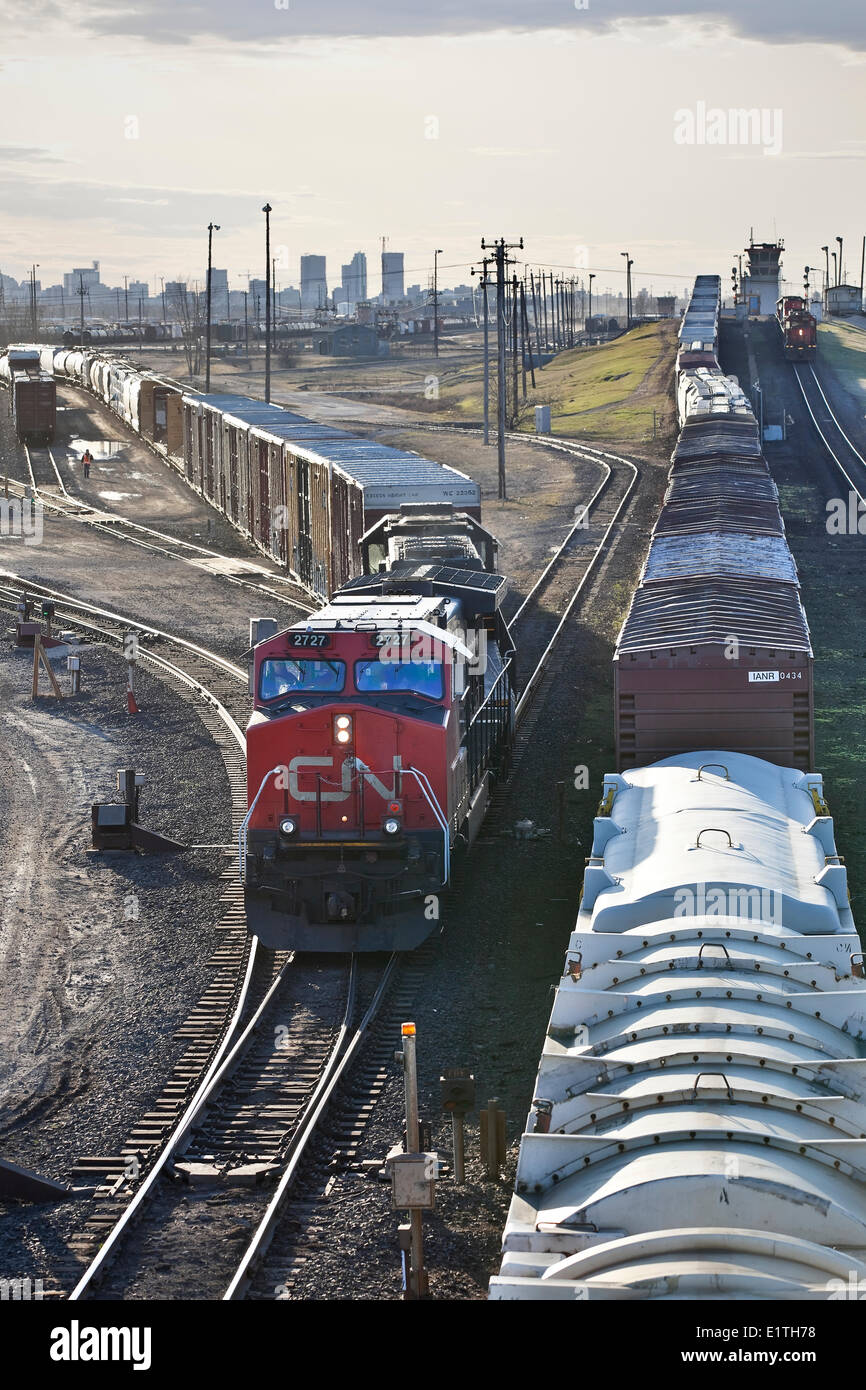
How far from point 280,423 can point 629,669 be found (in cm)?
3075

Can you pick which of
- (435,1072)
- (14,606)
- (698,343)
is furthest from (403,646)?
(698,343)

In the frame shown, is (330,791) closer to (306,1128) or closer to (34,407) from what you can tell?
(306,1128)

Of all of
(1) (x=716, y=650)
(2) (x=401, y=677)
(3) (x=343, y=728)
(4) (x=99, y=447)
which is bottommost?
(3) (x=343, y=728)

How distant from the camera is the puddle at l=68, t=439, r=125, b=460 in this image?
7125cm

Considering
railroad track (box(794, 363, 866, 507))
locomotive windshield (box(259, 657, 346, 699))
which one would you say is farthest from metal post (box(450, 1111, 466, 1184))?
railroad track (box(794, 363, 866, 507))

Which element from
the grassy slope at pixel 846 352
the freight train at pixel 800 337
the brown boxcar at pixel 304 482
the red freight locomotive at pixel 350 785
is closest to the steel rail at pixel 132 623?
the brown boxcar at pixel 304 482

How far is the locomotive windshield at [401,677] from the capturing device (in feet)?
56.1

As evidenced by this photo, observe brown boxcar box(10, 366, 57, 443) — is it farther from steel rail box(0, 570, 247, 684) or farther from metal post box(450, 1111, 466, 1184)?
metal post box(450, 1111, 466, 1184)

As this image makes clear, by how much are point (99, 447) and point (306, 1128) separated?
64.0m

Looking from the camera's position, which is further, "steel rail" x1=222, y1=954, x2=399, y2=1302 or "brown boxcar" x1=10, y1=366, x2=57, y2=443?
"brown boxcar" x1=10, y1=366, x2=57, y2=443

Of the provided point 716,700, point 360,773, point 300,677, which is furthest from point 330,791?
point 716,700

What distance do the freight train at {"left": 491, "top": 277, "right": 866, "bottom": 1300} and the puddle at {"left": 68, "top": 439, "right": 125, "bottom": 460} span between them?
56.4 meters

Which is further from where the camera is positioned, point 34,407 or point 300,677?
point 34,407

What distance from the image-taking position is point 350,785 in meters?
16.7
